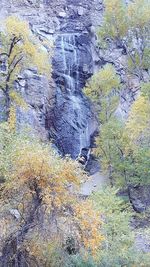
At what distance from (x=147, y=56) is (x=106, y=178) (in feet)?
36.6

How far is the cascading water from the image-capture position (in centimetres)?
3528

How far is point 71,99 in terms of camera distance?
36.7 meters

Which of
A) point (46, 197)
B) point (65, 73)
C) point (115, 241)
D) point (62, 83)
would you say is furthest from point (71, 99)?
point (46, 197)

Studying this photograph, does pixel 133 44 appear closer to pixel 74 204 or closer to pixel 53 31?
pixel 53 31

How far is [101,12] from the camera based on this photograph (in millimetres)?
46250

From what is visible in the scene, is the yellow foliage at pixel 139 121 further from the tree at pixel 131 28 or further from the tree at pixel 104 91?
the tree at pixel 131 28

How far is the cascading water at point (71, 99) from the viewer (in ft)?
116

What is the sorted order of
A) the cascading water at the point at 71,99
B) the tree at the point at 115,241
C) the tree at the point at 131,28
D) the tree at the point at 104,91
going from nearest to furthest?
the tree at the point at 115,241, the tree at the point at 131,28, the tree at the point at 104,91, the cascading water at the point at 71,99

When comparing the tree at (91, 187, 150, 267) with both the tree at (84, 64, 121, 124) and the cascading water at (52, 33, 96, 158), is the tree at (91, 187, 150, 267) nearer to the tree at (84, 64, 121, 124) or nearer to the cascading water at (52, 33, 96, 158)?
the cascading water at (52, 33, 96, 158)

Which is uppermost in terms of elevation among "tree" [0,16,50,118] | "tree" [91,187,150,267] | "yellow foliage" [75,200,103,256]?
"tree" [0,16,50,118]

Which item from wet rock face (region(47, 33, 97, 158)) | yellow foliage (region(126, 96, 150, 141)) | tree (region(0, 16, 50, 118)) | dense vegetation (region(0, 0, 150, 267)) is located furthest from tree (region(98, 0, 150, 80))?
dense vegetation (region(0, 0, 150, 267))

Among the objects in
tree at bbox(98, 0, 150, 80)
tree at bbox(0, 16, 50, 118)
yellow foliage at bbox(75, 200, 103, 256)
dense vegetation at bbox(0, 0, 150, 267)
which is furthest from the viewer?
tree at bbox(98, 0, 150, 80)

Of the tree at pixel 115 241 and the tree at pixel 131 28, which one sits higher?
the tree at pixel 131 28

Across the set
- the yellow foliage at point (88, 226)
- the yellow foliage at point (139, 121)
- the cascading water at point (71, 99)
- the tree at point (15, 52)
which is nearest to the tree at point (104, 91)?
the cascading water at point (71, 99)
